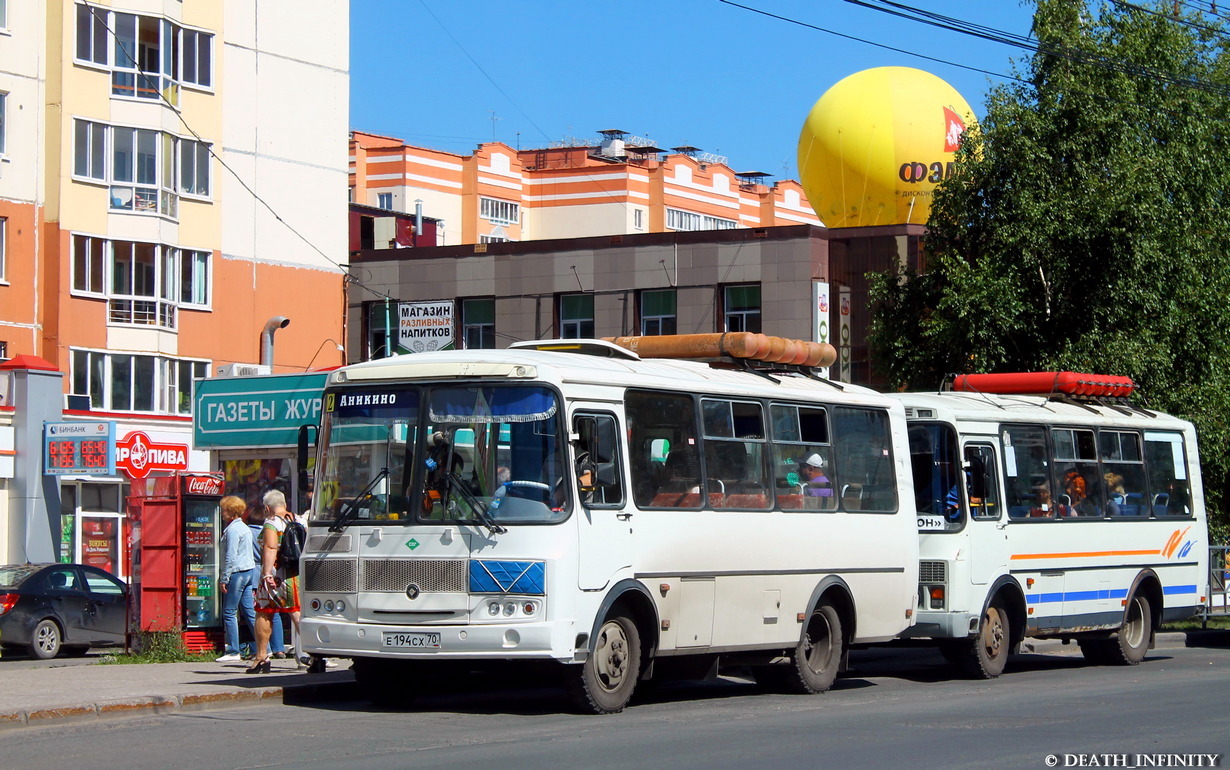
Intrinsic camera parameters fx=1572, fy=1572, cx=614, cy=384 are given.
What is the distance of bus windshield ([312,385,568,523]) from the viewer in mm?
12273

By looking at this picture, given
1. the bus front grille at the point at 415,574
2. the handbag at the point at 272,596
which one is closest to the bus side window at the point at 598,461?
the bus front grille at the point at 415,574

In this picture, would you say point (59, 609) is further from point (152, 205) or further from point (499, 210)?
point (499, 210)

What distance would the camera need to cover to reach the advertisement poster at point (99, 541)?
138 feet

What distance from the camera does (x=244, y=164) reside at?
160 ft

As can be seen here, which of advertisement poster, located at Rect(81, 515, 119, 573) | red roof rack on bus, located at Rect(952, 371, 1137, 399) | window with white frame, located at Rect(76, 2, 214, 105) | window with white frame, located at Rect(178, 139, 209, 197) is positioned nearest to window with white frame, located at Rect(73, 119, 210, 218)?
window with white frame, located at Rect(178, 139, 209, 197)

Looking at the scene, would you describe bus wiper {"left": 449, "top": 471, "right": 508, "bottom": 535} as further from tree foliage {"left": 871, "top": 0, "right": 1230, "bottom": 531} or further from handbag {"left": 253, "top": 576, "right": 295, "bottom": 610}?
tree foliage {"left": 871, "top": 0, "right": 1230, "bottom": 531}

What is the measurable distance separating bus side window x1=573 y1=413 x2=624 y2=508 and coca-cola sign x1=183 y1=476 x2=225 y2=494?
6824 millimetres

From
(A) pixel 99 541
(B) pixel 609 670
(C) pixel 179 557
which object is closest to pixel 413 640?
(B) pixel 609 670

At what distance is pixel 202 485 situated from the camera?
1789cm

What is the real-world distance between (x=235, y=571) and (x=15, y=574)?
1016 centimetres

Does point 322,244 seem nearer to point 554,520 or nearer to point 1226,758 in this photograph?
point 554,520

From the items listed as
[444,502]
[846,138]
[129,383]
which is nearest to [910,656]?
[444,502]

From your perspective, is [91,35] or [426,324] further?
[426,324]

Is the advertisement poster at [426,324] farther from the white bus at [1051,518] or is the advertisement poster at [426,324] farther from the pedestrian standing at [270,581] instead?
the pedestrian standing at [270,581]
